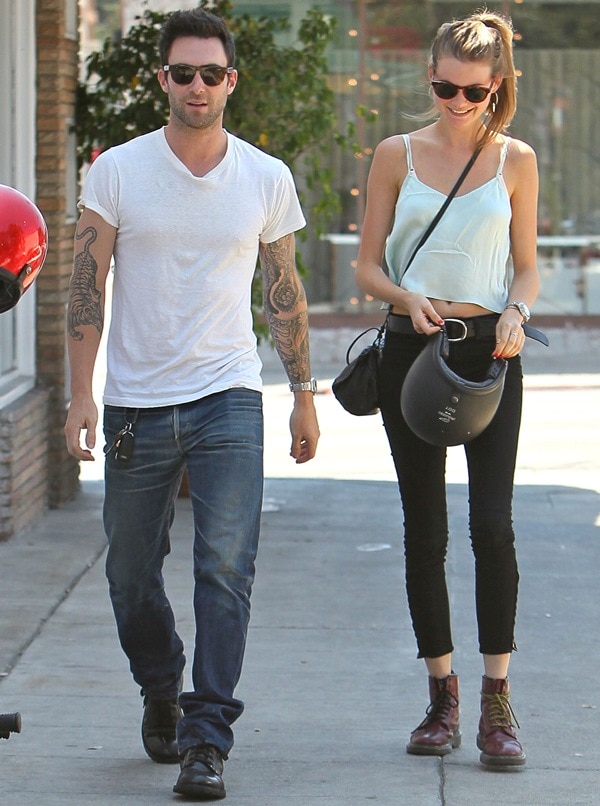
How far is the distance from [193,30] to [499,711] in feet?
6.57

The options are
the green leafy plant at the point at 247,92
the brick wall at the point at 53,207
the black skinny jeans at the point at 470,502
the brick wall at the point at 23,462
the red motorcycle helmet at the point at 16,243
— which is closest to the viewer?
the red motorcycle helmet at the point at 16,243

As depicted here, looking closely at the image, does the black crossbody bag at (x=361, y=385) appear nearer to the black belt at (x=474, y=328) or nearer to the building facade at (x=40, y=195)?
the black belt at (x=474, y=328)

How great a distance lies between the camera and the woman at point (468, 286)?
4.11 meters

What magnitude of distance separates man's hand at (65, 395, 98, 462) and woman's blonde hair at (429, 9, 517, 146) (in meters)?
1.29

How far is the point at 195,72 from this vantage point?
12.9ft

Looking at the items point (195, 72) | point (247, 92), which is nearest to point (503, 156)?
point (195, 72)

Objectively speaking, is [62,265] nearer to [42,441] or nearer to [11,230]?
[42,441]

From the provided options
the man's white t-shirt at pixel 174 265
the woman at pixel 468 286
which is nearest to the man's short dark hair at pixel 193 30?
the man's white t-shirt at pixel 174 265

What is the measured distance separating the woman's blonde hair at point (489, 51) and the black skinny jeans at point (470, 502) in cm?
63

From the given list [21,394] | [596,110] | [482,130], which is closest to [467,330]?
[482,130]

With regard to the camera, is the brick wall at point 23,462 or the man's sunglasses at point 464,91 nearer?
the man's sunglasses at point 464,91

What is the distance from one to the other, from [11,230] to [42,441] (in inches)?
177

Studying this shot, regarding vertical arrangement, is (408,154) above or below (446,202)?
above

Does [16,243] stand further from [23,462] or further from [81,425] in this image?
[23,462]
